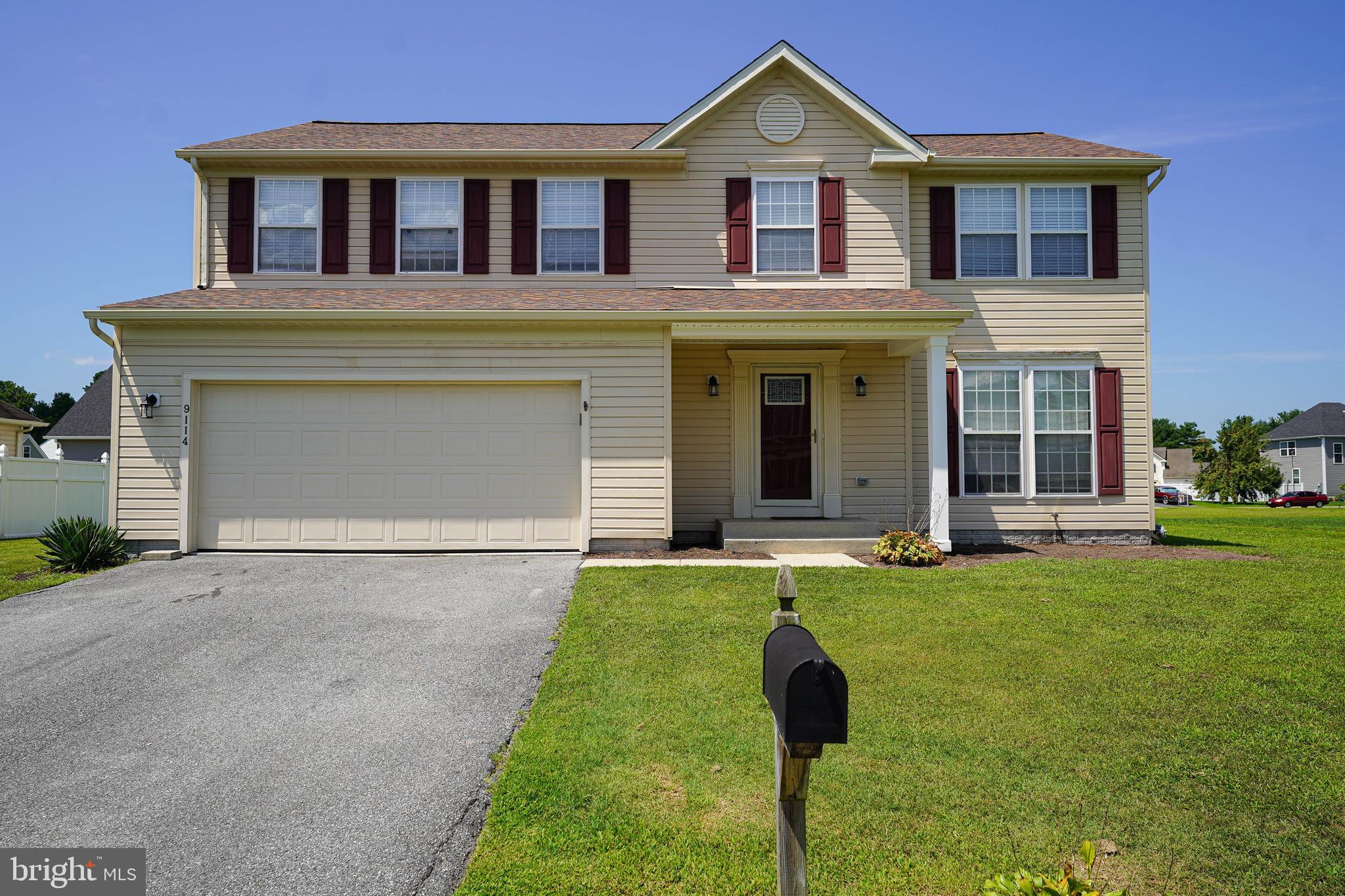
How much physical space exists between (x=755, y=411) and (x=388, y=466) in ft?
17.7

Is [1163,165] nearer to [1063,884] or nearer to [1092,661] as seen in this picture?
[1092,661]

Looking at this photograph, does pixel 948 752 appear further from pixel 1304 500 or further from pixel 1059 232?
pixel 1304 500

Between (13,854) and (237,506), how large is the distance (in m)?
7.19

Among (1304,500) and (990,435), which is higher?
(990,435)

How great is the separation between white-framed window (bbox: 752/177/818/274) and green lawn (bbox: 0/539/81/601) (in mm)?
9837

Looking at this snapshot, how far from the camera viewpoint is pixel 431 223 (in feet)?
37.5

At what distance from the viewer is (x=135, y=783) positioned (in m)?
3.73

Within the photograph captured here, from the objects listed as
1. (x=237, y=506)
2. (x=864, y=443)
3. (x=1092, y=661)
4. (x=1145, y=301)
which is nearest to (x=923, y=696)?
(x=1092, y=661)

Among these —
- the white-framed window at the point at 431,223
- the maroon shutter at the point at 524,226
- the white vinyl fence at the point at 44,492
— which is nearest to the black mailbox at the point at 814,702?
the maroon shutter at the point at 524,226

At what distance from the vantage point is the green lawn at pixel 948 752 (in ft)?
9.85

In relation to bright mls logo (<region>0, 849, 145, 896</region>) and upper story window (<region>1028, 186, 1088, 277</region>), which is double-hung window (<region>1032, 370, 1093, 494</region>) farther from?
bright mls logo (<region>0, 849, 145, 896</region>)

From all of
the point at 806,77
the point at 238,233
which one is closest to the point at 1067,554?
the point at 806,77

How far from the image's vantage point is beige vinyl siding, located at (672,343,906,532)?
1141 cm

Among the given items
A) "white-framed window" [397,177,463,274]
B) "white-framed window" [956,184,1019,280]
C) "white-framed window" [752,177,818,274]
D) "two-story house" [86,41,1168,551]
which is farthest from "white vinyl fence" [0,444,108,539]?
"white-framed window" [956,184,1019,280]
